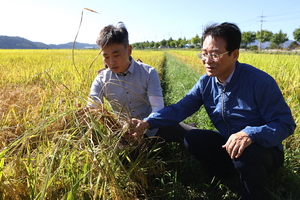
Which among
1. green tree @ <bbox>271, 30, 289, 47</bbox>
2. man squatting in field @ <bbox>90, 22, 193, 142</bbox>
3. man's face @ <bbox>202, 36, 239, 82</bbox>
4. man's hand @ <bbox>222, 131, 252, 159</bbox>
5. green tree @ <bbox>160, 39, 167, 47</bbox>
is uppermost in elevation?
green tree @ <bbox>160, 39, 167, 47</bbox>

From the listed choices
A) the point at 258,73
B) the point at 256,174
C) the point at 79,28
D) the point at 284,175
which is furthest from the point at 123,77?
the point at 284,175

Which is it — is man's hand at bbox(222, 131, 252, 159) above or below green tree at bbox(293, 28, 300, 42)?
below

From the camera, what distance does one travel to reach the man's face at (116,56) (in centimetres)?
167

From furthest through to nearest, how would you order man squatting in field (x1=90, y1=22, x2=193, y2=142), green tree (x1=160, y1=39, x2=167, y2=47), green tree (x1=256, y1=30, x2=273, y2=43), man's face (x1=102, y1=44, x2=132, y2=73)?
green tree (x1=160, y1=39, x2=167, y2=47), green tree (x1=256, y1=30, x2=273, y2=43), man squatting in field (x1=90, y1=22, x2=193, y2=142), man's face (x1=102, y1=44, x2=132, y2=73)

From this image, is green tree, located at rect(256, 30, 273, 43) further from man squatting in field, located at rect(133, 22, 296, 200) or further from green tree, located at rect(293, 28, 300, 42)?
man squatting in field, located at rect(133, 22, 296, 200)

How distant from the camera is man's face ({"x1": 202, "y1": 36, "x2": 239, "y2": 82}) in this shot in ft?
4.53

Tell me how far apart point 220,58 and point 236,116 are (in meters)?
0.41

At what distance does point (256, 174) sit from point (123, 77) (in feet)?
4.25

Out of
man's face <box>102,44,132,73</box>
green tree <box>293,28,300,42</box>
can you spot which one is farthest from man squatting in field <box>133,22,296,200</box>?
green tree <box>293,28,300,42</box>

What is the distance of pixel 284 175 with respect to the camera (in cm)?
166

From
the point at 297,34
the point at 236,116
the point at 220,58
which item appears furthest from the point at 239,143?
the point at 297,34

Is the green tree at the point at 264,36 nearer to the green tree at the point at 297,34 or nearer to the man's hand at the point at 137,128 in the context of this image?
the green tree at the point at 297,34

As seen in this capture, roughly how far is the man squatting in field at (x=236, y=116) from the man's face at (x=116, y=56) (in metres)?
0.53

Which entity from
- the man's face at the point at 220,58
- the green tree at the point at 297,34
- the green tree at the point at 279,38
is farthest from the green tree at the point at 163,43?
the man's face at the point at 220,58
